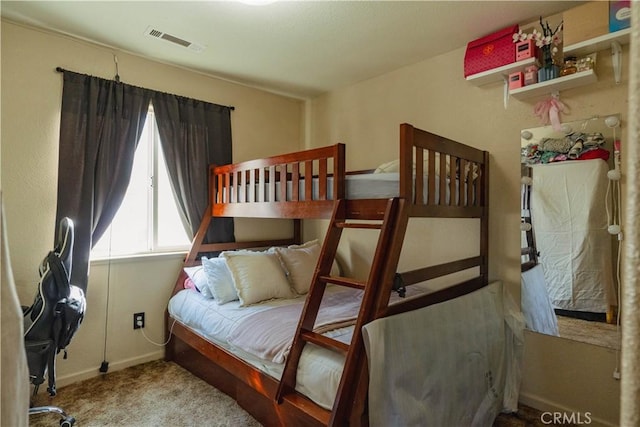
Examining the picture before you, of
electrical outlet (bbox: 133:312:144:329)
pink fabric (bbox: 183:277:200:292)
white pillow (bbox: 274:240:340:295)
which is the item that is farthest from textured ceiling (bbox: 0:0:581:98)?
electrical outlet (bbox: 133:312:144:329)

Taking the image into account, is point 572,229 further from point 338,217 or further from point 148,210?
point 148,210

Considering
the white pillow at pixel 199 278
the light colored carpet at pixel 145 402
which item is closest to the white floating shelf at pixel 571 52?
the white pillow at pixel 199 278

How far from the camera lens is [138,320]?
2836mm

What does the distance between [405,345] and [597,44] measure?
1998mm

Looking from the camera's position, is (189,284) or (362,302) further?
(189,284)

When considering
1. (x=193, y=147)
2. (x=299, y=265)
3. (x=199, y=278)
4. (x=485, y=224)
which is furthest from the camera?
(x=193, y=147)

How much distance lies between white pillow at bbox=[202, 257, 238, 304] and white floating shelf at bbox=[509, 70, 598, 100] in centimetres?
237

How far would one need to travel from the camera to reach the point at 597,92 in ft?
6.80

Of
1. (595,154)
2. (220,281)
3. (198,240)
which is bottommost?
(220,281)

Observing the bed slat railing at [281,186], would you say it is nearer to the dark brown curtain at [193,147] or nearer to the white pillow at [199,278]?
the dark brown curtain at [193,147]

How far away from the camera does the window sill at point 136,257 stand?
104 inches

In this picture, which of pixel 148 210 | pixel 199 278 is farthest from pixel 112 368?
pixel 148 210

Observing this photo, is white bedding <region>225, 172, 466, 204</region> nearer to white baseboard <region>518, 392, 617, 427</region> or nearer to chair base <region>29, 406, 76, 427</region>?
white baseboard <region>518, 392, 617, 427</region>

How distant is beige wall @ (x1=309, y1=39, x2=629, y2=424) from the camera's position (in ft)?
6.80
